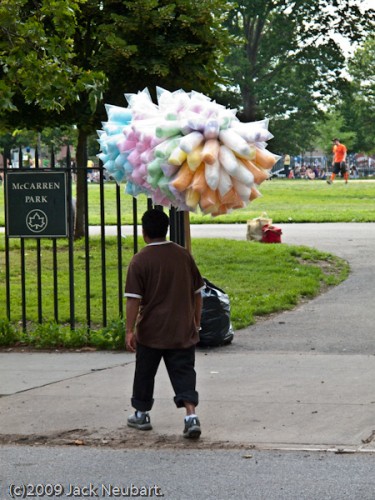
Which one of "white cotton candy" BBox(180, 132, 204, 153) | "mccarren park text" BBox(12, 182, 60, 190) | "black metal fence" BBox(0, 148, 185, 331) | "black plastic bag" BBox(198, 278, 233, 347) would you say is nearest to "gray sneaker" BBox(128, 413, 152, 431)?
"white cotton candy" BBox(180, 132, 204, 153)

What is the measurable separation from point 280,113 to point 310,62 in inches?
463

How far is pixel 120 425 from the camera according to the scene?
26.5ft

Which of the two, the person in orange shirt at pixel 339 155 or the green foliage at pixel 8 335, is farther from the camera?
the person in orange shirt at pixel 339 155

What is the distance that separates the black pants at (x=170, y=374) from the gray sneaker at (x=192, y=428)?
158 millimetres

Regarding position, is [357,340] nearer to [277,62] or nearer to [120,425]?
[120,425]

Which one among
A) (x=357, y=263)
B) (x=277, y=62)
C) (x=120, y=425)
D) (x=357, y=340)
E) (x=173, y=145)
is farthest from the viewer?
(x=277, y=62)

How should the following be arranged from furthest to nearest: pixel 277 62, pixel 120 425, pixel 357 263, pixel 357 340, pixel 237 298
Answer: pixel 277 62 < pixel 357 263 < pixel 237 298 < pixel 357 340 < pixel 120 425

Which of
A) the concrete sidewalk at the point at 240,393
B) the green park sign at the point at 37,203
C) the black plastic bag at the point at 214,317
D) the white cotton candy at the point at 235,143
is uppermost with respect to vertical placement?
the white cotton candy at the point at 235,143

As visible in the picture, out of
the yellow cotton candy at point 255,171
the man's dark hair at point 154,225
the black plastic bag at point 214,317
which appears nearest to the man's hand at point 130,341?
the man's dark hair at point 154,225

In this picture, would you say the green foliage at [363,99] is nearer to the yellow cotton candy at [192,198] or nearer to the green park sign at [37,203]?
the green park sign at [37,203]

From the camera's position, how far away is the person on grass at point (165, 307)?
7684 mm

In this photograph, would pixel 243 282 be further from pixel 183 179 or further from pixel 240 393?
pixel 183 179

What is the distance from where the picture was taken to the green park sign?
11539 mm

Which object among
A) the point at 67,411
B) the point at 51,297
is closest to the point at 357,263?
the point at 51,297
